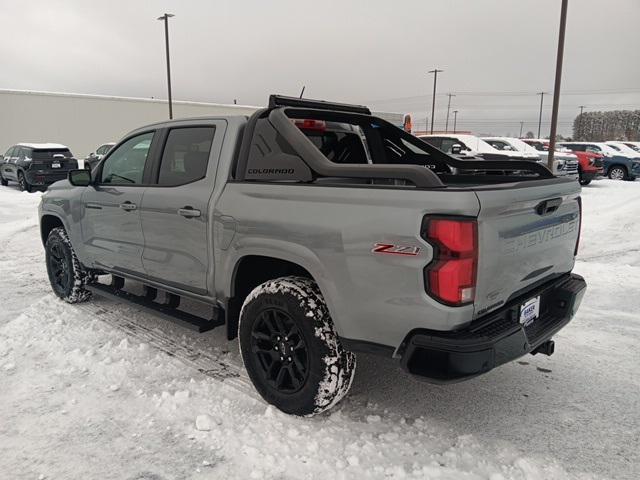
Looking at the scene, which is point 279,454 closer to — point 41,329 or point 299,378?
point 299,378

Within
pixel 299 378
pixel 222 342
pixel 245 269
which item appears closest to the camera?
pixel 299 378

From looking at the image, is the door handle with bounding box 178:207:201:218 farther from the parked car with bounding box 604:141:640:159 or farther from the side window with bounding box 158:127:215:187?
the parked car with bounding box 604:141:640:159

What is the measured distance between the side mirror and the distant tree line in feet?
274

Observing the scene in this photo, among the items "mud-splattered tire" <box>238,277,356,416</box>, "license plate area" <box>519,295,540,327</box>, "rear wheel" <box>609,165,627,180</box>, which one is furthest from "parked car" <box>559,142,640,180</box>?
"mud-splattered tire" <box>238,277,356,416</box>

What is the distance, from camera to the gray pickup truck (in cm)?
241

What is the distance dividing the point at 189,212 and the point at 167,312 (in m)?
0.90

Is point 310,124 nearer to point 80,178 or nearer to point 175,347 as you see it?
point 175,347

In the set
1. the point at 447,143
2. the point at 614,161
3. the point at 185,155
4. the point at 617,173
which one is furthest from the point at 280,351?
the point at 617,173

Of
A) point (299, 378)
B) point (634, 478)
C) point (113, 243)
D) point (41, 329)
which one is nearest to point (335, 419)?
point (299, 378)

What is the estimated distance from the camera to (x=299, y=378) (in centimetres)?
301

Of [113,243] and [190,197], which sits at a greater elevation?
[190,197]

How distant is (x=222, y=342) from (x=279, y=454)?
1718 millimetres

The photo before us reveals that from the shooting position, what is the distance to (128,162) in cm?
445

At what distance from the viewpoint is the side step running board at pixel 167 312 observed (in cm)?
365
